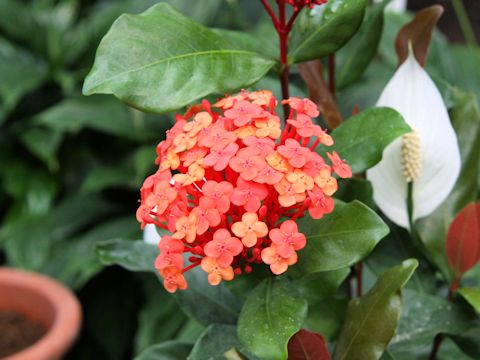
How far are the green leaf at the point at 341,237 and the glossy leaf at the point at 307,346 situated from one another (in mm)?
53

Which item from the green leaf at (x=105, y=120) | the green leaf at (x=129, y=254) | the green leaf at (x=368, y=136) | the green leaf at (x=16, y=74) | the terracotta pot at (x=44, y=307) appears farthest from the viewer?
the green leaf at (x=16, y=74)

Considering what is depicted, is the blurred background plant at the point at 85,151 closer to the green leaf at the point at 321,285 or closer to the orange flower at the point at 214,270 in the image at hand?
the green leaf at the point at 321,285

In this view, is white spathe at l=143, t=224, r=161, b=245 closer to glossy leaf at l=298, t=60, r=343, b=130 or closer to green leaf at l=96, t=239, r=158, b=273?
green leaf at l=96, t=239, r=158, b=273

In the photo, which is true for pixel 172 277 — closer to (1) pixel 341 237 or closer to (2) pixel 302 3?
(1) pixel 341 237

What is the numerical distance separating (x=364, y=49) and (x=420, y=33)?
112mm

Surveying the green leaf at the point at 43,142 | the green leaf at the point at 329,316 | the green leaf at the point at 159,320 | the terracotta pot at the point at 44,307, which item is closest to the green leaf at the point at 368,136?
the green leaf at the point at 329,316

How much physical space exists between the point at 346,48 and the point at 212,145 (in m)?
0.46

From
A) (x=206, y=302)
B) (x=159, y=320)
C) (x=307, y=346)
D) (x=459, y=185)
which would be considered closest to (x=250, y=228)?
(x=307, y=346)

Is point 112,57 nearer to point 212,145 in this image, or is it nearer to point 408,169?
point 212,145

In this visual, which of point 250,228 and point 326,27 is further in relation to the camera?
point 326,27

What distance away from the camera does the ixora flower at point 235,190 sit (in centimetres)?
57

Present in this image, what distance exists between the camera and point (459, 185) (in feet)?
2.72

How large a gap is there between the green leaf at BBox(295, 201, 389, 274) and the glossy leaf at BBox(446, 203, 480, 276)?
0.58 ft

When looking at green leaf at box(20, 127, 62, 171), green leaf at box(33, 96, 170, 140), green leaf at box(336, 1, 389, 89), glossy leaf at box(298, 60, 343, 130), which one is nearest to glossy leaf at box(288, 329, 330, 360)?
glossy leaf at box(298, 60, 343, 130)
